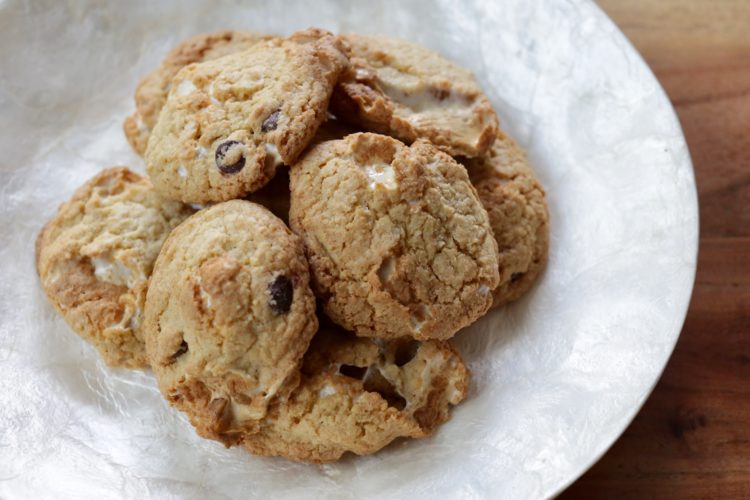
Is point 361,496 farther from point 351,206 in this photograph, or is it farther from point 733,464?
point 733,464

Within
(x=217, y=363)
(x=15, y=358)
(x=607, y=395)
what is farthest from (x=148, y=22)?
(x=607, y=395)

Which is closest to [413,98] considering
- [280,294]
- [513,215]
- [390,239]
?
[513,215]

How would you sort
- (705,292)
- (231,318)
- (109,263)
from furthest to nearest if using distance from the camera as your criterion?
(705,292) → (109,263) → (231,318)

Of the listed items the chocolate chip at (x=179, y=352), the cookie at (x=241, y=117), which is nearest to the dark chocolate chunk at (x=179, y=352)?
the chocolate chip at (x=179, y=352)

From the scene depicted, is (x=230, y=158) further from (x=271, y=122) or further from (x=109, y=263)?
(x=109, y=263)

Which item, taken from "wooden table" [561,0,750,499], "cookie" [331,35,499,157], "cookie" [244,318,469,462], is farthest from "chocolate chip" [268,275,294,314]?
"wooden table" [561,0,750,499]

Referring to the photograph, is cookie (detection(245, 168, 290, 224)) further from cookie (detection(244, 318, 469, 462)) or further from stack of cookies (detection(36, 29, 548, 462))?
cookie (detection(244, 318, 469, 462))

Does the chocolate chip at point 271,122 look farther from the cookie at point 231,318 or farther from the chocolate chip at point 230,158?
the cookie at point 231,318
